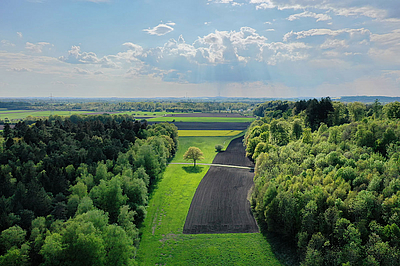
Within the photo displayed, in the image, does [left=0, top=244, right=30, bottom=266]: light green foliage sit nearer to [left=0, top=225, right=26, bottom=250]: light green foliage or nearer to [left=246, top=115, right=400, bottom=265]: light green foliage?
[left=0, top=225, right=26, bottom=250]: light green foliage

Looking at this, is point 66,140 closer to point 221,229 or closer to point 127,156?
point 127,156

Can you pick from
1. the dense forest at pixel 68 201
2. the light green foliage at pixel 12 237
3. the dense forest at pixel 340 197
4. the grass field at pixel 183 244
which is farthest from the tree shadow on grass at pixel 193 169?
the light green foliage at pixel 12 237

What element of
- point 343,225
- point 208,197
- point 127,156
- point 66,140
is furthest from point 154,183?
point 343,225

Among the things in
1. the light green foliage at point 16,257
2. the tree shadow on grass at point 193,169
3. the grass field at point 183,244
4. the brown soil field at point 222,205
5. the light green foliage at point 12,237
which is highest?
the light green foliage at point 12,237

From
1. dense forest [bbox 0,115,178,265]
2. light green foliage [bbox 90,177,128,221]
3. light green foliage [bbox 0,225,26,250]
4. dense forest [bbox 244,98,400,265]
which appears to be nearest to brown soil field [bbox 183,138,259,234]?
dense forest [bbox 244,98,400,265]

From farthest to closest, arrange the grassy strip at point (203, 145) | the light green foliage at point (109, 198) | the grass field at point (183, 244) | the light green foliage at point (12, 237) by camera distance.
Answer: the grassy strip at point (203, 145) → the light green foliage at point (109, 198) → the grass field at point (183, 244) → the light green foliage at point (12, 237)

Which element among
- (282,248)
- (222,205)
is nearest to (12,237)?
(222,205)

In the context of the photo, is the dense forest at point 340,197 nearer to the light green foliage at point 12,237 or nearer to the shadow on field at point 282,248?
the shadow on field at point 282,248
